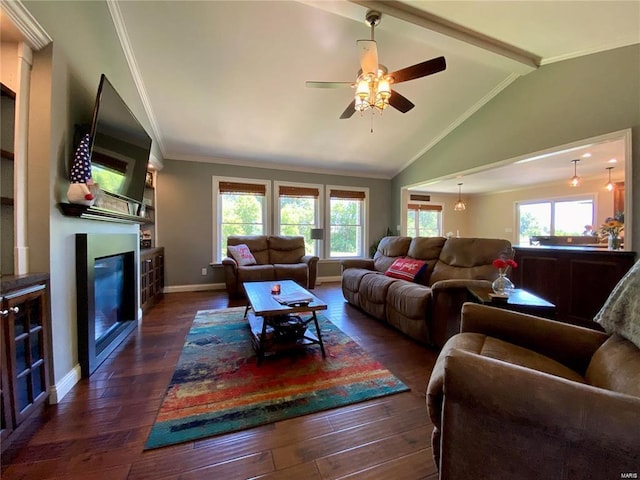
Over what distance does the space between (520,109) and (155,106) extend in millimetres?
4889

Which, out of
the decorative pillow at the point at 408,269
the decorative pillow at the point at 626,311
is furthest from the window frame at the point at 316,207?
the decorative pillow at the point at 626,311

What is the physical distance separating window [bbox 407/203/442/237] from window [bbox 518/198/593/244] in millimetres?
2056

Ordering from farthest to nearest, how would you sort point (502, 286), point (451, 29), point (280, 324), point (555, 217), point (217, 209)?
1. point (555, 217)
2. point (217, 209)
3. point (451, 29)
4. point (280, 324)
5. point (502, 286)

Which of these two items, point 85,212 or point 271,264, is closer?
point 85,212

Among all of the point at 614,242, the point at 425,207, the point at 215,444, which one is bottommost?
the point at 215,444

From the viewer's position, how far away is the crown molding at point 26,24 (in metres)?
1.29

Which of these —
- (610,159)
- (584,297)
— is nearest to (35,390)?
(584,297)

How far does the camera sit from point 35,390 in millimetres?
1438

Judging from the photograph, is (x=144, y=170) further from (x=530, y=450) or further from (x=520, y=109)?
(x=520, y=109)

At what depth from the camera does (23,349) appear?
4.48 ft

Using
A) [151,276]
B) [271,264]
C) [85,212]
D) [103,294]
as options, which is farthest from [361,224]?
[85,212]

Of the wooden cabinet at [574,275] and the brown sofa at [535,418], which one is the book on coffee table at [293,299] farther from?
the wooden cabinet at [574,275]

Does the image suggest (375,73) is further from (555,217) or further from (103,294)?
(555,217)

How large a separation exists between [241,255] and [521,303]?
156 inches
